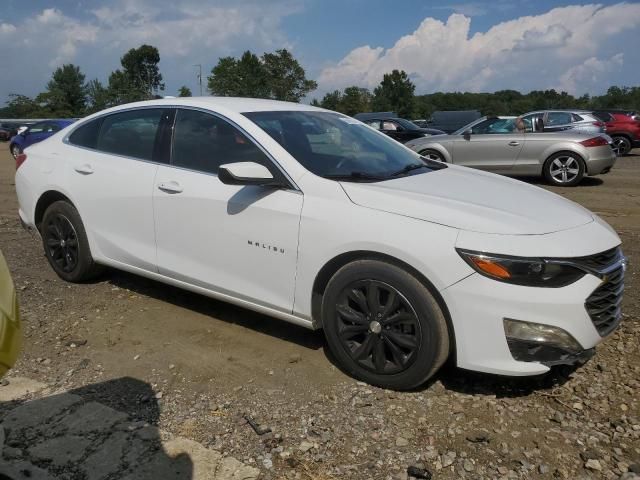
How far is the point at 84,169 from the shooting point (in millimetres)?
4484

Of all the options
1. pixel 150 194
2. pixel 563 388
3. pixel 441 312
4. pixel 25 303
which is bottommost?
pixel 25 303

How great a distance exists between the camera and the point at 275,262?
3428 mm

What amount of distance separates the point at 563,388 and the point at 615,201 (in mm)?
6853

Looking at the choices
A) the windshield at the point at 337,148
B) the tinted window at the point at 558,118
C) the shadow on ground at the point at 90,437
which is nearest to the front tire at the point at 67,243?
the shadow on ground at the point at 90,437

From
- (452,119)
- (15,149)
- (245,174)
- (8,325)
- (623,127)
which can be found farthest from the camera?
(452,119)

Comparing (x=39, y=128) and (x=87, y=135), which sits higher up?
(x=87, y=135)

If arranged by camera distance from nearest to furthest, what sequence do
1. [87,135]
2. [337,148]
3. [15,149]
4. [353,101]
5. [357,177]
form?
[357,177] → [337,148] → [87,135] → [15,149] → [353,101]

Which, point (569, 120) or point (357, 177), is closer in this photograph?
point (357, 177)

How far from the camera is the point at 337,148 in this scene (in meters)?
3.86

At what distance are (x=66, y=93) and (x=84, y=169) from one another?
72.7m

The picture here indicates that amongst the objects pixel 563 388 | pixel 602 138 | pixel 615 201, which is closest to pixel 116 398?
pixel 563 388

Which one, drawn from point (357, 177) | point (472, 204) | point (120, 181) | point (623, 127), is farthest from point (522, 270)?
point (623, 127)

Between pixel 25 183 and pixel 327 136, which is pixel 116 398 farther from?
pixel 25 183

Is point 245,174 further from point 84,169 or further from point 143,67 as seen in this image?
point 143,67
